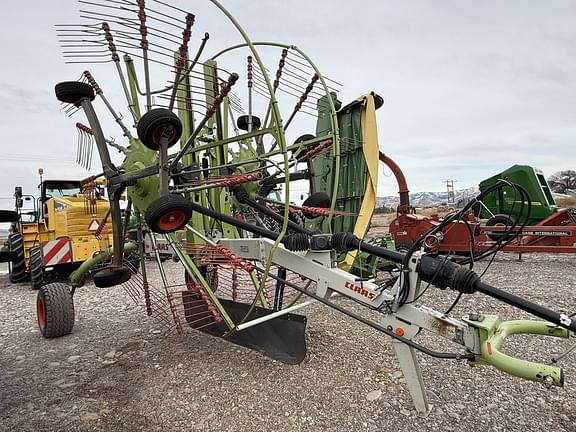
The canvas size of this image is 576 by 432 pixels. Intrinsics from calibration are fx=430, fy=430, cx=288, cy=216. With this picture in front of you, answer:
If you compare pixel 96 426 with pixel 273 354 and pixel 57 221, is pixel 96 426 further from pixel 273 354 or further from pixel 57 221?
pixel 57 221

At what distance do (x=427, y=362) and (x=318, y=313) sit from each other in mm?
1719

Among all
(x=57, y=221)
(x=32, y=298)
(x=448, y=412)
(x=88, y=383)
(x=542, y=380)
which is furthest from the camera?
(x=57, y=221)

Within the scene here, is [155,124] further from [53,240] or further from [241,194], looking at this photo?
[53,240]

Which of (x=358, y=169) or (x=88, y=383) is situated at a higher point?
(x=358, y=169)

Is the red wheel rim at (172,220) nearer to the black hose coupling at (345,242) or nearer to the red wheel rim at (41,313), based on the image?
the black hose coupling at (345,242)

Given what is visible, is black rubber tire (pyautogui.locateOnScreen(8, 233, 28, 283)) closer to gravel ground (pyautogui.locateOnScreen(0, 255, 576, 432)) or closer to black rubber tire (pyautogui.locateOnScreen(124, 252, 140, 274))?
black rubber tire (pyautogui.locateOnScreen(124, 252, 140, 274))

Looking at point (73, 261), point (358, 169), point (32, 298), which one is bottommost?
point (32, 298)

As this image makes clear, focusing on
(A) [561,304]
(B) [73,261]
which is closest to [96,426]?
(A) [561,304]

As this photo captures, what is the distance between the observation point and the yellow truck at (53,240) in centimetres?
779

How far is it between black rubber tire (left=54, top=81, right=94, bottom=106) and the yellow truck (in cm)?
462

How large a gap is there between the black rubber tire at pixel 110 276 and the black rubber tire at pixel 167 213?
1.33 meters

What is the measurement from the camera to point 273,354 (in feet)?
12.0

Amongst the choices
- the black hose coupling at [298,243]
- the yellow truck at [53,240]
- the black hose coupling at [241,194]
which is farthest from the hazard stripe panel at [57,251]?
the black hose coupling at [298,243]

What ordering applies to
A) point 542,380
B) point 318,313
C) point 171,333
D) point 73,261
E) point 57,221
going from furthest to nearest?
point 57,221 < point 73,261 < point 318,313 < point 171,333 < point 542,380
